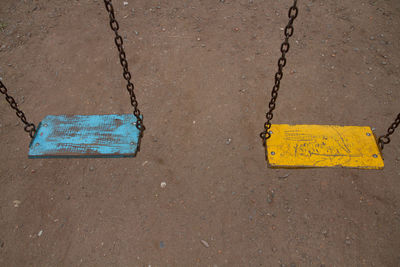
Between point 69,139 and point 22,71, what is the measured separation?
1916 mm

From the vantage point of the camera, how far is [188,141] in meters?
3.27

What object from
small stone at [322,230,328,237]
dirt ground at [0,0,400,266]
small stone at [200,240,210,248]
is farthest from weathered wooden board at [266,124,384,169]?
small stone at [200,240,210,248]

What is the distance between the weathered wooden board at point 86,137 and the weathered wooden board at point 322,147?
5.00ft

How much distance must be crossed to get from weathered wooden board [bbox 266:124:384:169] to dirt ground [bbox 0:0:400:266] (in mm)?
224

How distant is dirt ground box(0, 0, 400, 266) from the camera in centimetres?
256

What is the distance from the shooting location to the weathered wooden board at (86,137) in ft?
9.57

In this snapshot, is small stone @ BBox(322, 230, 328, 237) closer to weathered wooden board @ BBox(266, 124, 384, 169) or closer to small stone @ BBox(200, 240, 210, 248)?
weathered wooden board @ BBox(266, 124, 384, 169)

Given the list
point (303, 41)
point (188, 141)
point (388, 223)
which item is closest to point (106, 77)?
point (188, 141)

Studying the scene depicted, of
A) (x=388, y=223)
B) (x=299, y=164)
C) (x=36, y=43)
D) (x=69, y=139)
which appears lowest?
(x=388, y=223)

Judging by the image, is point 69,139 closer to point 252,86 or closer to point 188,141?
point 188,141

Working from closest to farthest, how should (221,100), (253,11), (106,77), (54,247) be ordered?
(54,247) < (221,100) < (106,77) < (253,11)

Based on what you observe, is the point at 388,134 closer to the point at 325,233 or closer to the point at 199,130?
the point at 325,233

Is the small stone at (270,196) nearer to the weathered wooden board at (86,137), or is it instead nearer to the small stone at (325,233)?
the small stone at (325,233)

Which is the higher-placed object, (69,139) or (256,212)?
(69,139)
